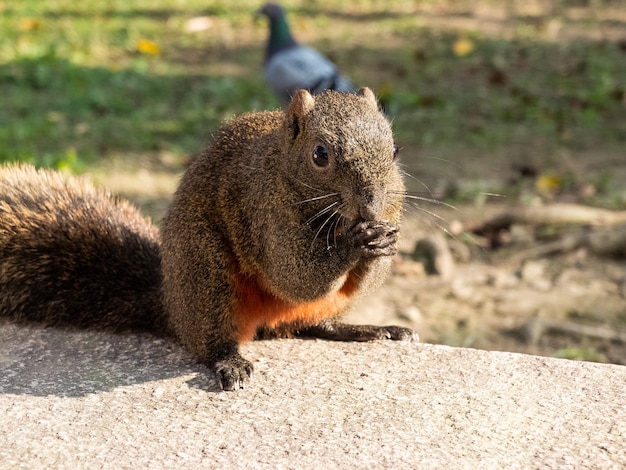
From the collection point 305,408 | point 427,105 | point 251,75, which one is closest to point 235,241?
point 305,408

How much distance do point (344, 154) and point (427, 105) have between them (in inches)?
216

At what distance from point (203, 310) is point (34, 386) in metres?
0.61

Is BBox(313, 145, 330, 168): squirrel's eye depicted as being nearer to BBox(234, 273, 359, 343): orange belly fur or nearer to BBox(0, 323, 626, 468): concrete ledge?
BBox(234, 273, 359, 343): orange belly fur

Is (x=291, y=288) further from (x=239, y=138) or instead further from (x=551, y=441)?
A: (x=551, y=441)

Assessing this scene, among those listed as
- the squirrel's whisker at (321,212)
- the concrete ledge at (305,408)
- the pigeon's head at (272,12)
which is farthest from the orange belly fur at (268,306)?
the pigeon's head at (272,12)

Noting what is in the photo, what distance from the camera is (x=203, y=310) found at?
3236 millimetres

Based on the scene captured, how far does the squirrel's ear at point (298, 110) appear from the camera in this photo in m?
3.18

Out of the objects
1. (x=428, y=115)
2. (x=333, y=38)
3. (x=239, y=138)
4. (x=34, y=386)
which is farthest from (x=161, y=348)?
(x=333, y=38)

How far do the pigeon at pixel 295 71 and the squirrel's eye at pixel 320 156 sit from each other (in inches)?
174

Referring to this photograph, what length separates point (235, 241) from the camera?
3.25m

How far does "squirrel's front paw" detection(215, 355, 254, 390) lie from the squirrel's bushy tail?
455mm

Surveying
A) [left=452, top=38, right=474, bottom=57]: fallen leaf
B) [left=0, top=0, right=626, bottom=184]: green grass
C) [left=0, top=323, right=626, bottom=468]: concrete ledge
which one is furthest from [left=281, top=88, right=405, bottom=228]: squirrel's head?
[left=452, top=38, right=474, bottom=57]: fallen leaf

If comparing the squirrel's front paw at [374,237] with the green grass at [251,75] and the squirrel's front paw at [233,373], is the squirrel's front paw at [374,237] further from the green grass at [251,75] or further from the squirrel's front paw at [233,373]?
the green grass at [251,75]

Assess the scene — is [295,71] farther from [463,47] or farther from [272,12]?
[463,47]
